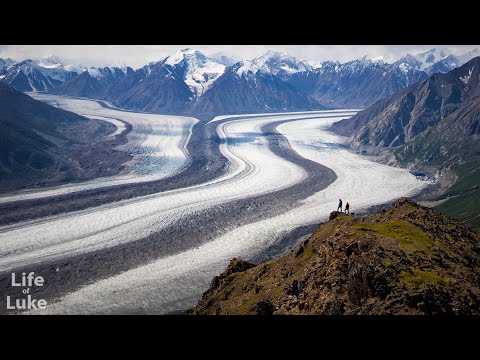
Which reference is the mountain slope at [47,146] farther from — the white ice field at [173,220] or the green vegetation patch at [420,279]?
the green vegetation patch at [420,279]

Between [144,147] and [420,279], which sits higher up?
[144,147]

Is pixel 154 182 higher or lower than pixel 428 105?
lower

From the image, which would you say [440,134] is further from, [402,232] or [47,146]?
[47,146]

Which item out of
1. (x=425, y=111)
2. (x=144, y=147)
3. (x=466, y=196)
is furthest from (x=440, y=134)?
(x=144, y=147)

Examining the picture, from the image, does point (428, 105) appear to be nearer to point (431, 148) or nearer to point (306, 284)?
point (431, 148)

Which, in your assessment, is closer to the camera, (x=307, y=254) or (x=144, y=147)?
(x=307, y=254)
